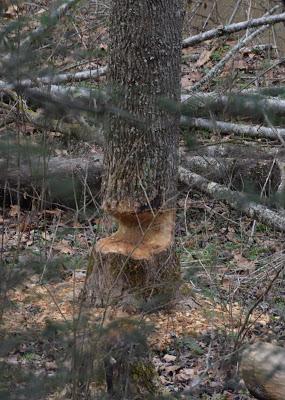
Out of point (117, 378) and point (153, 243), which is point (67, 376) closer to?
point (117, 378)

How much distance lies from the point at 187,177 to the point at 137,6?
7.43 ft

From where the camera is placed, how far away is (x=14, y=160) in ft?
8.23

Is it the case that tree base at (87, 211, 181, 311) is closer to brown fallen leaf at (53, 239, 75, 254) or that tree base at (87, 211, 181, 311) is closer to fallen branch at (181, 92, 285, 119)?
brown fallen leaf at (53, 239, 75, 254)

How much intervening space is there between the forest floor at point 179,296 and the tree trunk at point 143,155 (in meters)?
0.18

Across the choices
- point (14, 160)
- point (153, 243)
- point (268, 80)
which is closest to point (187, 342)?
point (153, 243)

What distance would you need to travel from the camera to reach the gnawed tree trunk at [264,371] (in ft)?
13.8

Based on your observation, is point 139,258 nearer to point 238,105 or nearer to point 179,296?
point 179,296

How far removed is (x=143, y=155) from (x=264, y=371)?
5.75ft

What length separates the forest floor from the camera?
316 cm

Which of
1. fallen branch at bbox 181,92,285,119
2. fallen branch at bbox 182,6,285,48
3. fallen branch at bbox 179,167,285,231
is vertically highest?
fallen branch at bbox 182,6,285,48

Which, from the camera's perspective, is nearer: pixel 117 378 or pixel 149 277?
pixel 117 378

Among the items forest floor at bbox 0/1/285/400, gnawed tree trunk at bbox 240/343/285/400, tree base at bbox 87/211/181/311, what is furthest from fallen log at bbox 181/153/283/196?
gnawed tree trunk at bbox 240/343/285/400

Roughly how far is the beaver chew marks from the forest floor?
15cm

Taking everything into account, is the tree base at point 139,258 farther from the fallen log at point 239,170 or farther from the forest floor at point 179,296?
the fallen log at point 239,170
